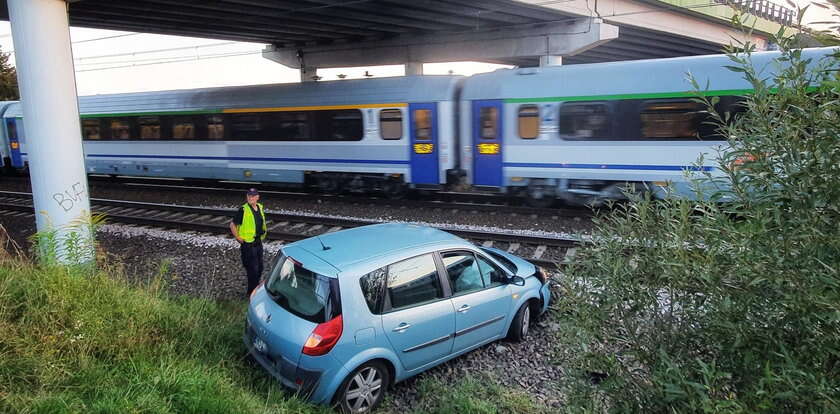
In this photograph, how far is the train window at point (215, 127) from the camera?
1716cm

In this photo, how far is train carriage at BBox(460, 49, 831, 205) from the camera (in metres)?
11.0

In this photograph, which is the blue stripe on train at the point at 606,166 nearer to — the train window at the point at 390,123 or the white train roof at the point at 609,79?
the white train roof at the point at 609,79

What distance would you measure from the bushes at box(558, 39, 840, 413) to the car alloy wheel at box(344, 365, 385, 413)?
98.1 inches

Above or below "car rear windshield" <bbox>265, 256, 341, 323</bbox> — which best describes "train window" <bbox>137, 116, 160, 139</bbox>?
above

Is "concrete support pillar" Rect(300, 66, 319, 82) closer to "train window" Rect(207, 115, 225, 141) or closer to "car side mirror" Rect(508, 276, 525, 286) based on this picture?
"train window" Rect(207, 115, 225, 141)

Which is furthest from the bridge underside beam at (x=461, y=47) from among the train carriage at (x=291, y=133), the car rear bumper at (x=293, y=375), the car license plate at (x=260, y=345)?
the car rear bumper at (x=293, y=375)

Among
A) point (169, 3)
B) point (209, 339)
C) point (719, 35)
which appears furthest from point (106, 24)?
point (719, 35)

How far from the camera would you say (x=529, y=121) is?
12.8m

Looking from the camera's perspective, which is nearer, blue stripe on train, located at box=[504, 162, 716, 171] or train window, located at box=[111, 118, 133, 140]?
blue stripe on train, located at box=[504, 162, 716, 171]

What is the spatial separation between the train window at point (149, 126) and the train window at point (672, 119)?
50.5 ft

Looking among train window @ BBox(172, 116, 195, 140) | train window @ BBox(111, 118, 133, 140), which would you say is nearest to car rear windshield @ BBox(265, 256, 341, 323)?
train window @ BBox(172, 116, 195, 140)

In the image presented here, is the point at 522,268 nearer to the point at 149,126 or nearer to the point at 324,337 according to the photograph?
the point at 324,337

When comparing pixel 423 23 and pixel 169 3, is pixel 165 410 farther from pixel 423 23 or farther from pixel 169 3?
pixel 423 23

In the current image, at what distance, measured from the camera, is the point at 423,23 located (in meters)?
21.9
